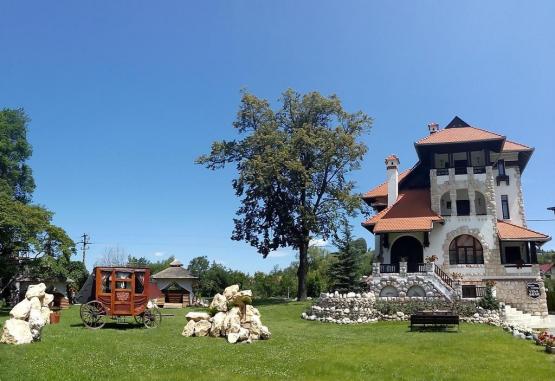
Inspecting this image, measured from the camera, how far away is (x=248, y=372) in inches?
446

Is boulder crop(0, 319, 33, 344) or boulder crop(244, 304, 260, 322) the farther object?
boulder crop(244, 304, 260, 322)

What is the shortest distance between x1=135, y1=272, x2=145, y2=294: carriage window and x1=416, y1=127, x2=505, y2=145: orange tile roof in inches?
835

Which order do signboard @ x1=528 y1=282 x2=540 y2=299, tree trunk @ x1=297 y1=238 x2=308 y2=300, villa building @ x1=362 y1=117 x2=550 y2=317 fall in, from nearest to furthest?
signboard @ x1=528 y1=282 x2=540 y2=299 < villa building @ x1=362 y1=117 x2=550 y2=317 < tree trunk @ x1=297 y1=238 x2=308 y2=300

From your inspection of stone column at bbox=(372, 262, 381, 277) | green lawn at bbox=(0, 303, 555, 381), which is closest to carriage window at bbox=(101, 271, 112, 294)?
green lawn at bbox=(0, 303, 555, 381)

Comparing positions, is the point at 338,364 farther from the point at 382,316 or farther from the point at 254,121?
the point at 254,121

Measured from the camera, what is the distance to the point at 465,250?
3275 centimetres

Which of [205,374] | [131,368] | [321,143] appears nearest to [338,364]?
[205,374]

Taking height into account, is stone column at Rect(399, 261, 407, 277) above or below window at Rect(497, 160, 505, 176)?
below

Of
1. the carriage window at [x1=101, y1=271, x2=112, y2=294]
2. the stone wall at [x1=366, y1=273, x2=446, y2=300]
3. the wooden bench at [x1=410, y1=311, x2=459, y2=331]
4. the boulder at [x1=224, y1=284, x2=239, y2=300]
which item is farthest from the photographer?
the stone wall at [x1=366, y1=273, x2=446, y2=300]

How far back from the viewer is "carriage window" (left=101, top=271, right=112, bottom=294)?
20500 millimetres

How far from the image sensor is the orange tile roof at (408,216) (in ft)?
106

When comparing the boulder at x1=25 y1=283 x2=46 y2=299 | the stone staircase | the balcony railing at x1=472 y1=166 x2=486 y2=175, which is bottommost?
the stone staircase

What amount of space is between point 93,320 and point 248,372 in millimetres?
10821

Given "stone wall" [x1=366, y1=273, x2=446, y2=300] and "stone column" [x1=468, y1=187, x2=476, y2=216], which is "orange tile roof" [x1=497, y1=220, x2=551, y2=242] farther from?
"stone wall" [x1=366, y1=273, x2=446, y2=300]
